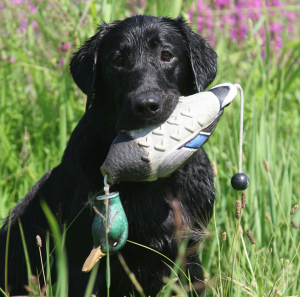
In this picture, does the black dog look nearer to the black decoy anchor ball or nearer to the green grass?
the green grass

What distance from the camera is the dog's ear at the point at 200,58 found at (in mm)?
2324

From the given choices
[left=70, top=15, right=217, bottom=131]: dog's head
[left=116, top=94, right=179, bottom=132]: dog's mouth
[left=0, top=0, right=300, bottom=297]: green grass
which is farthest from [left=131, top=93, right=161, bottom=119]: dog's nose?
[left=0, top=0, right=300, bottom=297]: green grass

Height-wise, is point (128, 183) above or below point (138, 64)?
below

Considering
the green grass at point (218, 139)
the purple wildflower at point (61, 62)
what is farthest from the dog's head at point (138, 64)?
the purple wildflower at point (61, 62)

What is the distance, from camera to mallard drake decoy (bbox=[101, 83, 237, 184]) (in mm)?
1607

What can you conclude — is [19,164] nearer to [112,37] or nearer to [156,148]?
[112,37]

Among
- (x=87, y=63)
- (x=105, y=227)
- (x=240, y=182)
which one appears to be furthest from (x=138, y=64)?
(x=105, y=227)

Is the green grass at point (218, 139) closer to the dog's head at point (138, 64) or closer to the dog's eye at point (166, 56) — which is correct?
the dog's head at point (138, 64)

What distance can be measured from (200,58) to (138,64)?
426mm

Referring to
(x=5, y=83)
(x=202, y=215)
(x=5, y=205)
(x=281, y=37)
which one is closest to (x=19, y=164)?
(x=5, y=205)

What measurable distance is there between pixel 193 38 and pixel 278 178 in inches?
42.9

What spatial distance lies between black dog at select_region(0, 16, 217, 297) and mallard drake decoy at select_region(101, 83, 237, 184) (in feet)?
0.60

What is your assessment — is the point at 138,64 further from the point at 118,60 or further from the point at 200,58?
the point at 200,58

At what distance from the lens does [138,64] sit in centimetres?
215
